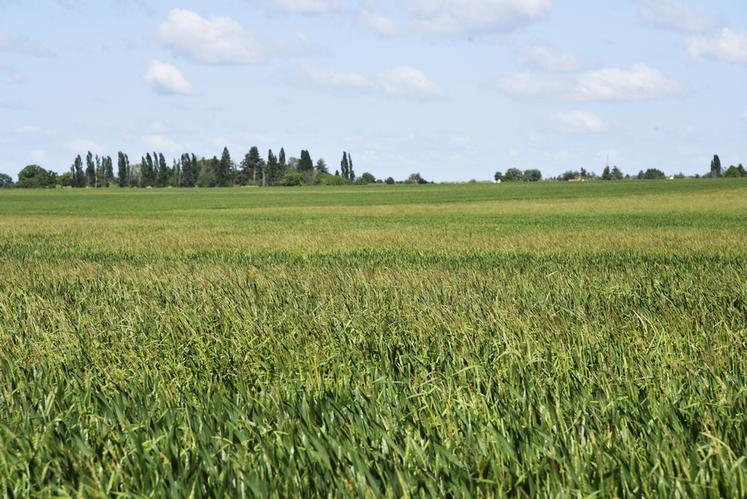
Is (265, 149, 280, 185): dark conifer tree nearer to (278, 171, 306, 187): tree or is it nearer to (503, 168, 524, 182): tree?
(278, 171, 306, 187): tree

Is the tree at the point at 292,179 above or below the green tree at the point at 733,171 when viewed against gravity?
below

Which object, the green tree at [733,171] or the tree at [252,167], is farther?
the tree at [252,167]

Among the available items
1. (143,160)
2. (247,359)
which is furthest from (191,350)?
(143,160)

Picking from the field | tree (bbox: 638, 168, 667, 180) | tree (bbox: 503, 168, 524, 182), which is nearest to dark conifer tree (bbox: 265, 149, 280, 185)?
tree (bbox: 503, 168, 524, 182)

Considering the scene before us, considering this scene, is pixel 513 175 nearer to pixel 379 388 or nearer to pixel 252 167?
pixel 252 167

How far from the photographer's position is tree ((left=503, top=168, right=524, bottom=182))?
7357 inches

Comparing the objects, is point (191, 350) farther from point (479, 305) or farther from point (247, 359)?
point (479, 305)

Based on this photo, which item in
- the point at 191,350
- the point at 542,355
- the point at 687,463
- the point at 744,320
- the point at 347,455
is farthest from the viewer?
the point at 744,320

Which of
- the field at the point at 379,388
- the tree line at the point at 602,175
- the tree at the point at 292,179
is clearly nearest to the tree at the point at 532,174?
the tree line at the point at 602,175

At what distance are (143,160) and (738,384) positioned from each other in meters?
201

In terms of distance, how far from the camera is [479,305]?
817 cm

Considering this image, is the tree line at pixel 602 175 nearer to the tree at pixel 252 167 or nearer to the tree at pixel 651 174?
the tree at pixel 651 174

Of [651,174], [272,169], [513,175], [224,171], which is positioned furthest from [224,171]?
[651,174]

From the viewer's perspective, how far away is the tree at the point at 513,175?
18688cm
